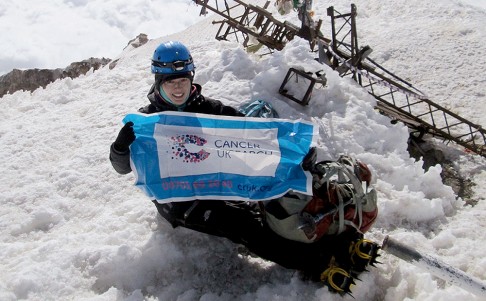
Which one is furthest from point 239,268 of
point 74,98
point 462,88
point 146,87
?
point 462,88

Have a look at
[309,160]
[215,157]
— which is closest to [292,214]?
[309,160]

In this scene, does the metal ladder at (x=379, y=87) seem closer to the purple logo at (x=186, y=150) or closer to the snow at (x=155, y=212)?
the snow at (x=155, y=212)

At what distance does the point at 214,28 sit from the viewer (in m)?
20.3

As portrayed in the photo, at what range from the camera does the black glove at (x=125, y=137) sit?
3.51 meters

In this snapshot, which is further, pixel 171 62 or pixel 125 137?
pixel 171 62

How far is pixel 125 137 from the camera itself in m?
3.51

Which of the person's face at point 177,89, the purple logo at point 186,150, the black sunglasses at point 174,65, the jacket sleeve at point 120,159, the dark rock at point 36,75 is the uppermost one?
the black sunglasses at point 174,65

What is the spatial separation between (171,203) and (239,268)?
85 cm

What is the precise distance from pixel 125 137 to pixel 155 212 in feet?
4.18

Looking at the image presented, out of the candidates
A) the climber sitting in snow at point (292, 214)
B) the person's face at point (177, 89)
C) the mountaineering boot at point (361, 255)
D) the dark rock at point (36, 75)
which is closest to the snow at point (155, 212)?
the mountaineering boot at point (361, 255)

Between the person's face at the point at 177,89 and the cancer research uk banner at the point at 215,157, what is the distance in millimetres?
180

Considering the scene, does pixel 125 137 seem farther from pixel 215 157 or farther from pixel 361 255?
pixel 361 255

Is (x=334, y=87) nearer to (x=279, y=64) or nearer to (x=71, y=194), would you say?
(x=279, y=64)

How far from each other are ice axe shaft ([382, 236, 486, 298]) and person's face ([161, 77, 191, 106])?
212 cm
